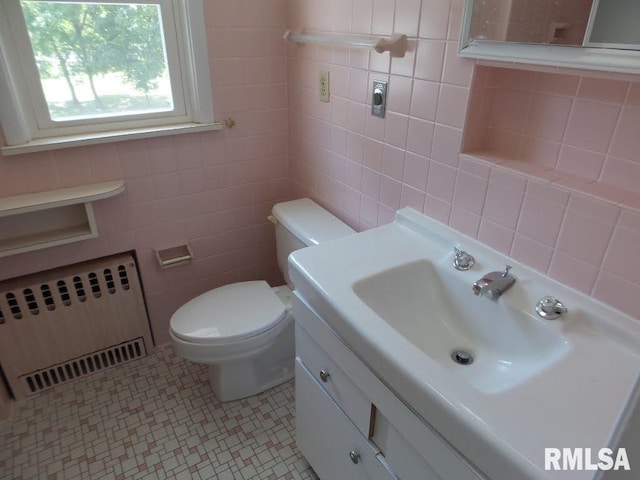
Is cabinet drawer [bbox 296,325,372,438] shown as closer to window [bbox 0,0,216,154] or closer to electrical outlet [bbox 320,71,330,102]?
electrical outlet [bbox 320,71,330,102]

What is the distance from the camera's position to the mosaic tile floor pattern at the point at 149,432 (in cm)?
153

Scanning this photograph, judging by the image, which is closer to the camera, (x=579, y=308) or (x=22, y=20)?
(x=579, y=308)

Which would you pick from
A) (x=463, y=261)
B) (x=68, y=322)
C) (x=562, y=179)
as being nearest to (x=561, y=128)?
(x=562, y=179)

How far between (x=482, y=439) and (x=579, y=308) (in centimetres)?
44

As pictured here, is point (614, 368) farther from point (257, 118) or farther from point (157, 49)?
point (157, 49)

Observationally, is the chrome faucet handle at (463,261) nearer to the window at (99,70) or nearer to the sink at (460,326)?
the sink at (460,326)

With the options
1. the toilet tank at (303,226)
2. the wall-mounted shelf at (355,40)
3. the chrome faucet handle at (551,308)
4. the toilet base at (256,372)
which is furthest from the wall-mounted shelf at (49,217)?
the chrome faucet handle at (551,308)

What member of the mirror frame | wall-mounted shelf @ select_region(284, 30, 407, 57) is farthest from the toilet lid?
the mirror frame

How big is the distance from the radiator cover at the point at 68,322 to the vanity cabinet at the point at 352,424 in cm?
94

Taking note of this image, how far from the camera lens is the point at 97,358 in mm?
1901

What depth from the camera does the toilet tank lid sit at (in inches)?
62.1

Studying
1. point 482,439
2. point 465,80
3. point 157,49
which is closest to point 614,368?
point 482,439

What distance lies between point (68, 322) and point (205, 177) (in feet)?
2.68

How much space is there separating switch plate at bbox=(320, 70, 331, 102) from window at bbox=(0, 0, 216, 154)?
454 millimetres
